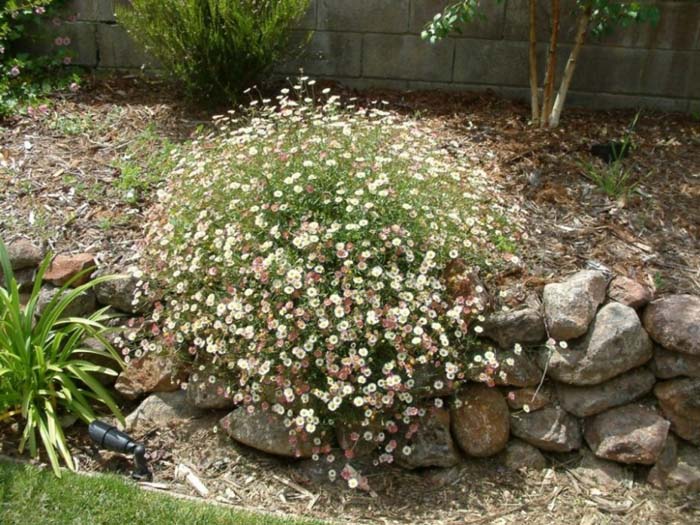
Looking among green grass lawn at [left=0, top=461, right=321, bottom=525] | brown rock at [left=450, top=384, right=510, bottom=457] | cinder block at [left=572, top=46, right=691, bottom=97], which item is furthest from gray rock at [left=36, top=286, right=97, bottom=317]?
cinder block at [left=572, top=46, right=691, bottom=97]

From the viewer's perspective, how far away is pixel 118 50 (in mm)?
5363

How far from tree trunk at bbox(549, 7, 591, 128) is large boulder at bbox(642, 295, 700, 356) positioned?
163 cm

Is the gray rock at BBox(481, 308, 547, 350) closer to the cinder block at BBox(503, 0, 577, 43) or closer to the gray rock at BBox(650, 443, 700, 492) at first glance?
the gray rock at BBox(650, 443, 700, 492)

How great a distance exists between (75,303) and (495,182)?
2.28 m

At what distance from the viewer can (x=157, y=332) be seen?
11.1 ft

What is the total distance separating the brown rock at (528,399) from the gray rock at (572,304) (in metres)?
0.27

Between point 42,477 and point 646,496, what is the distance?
8.55ft

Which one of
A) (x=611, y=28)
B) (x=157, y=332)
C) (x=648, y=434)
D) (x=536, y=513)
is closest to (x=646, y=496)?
(x=648, y=434)

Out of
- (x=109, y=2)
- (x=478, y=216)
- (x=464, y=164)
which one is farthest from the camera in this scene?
(x=109, y=2)

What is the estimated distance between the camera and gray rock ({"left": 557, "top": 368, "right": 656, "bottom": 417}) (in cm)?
335

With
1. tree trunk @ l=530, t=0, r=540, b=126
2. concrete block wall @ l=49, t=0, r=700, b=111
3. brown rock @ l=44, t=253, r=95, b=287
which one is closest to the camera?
brown rock @ l=44, t=253, r=95, b=287

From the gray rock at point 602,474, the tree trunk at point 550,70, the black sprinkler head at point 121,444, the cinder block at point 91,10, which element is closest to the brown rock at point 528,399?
the gray rock at point 602,474

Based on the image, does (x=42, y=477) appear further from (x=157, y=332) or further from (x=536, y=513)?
(x=536, y=513)

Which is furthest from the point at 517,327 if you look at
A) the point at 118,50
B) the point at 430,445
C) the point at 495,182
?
the point at 118,50
